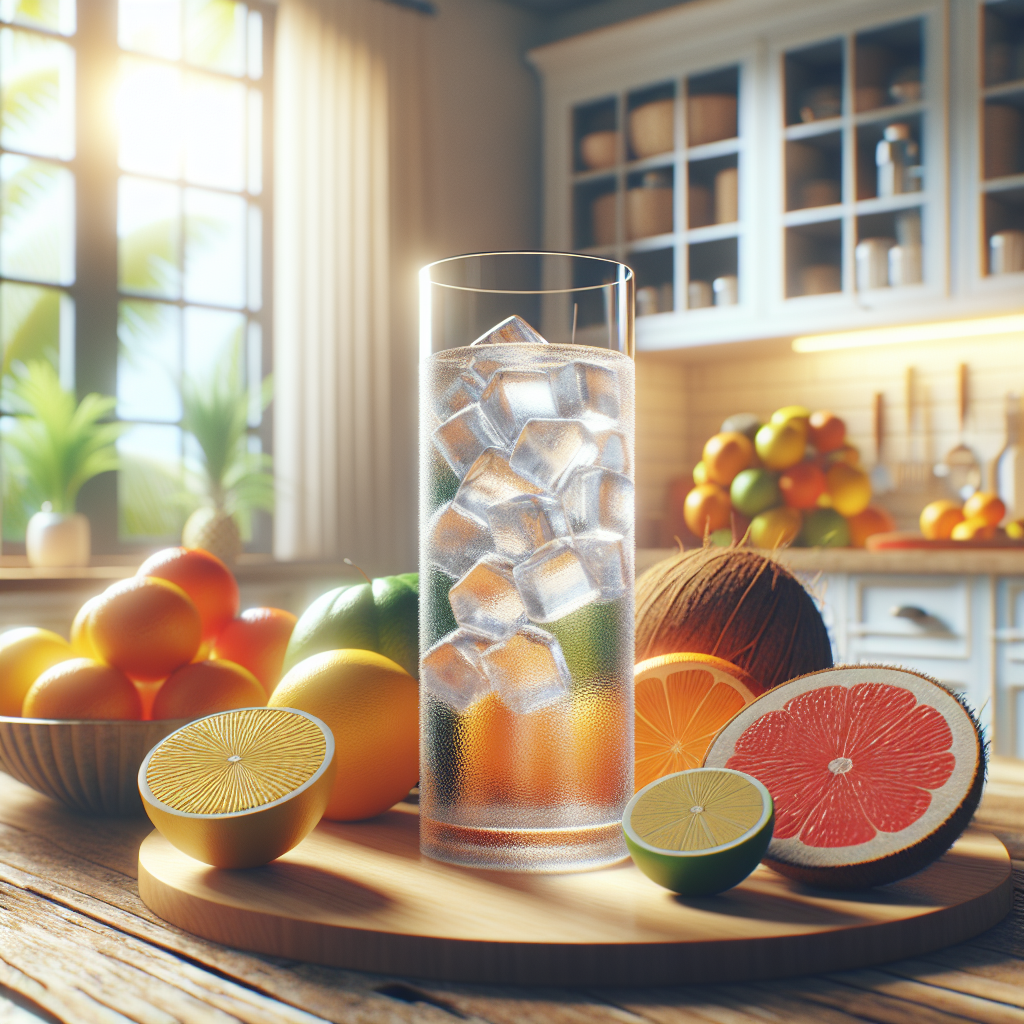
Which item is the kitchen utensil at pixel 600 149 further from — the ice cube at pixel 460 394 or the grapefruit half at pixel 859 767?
the grapefruit half at pixel 859 767

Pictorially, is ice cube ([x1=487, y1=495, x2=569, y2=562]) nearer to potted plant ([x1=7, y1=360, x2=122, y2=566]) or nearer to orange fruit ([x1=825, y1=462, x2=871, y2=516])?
potted plant ([x1=7, y1=360, x2=122, y2=566])

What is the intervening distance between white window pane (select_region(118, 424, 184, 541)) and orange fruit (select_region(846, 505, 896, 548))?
204cm

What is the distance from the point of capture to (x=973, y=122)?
3.14 metres

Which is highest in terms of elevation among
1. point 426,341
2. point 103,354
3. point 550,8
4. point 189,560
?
point 550,8

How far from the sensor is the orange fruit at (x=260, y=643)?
2.90ft

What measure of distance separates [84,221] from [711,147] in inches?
79.9

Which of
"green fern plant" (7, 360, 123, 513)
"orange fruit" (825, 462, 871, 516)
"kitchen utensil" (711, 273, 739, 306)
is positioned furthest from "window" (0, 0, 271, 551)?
"orange fruit" (825, 462, 871, 516)

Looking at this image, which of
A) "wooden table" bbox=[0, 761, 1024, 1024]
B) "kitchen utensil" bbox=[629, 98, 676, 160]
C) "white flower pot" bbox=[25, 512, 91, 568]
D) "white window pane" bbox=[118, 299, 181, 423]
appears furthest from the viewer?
"kitchen utensil" bbox=[629, 98, 676, 160]

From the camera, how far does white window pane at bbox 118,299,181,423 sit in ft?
11.1

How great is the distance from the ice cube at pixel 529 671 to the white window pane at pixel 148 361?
115 inches

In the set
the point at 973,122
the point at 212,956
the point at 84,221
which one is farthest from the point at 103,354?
the point at 212,956

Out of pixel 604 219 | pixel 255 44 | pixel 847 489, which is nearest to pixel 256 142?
pixel 255 44

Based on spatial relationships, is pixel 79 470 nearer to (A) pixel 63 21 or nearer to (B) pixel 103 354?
(B) pixel 103 354

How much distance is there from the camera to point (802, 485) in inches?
124
